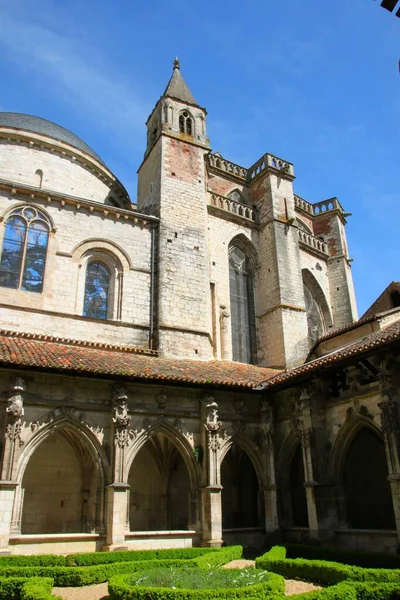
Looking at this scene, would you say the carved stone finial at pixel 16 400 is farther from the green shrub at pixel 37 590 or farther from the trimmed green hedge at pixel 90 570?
the green shrub at pixel 37 590

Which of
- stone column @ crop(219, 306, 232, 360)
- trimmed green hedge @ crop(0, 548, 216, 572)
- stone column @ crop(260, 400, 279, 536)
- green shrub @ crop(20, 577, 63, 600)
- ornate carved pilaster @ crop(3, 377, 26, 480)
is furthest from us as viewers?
stone column @ crop(219, 306, 232, 360)

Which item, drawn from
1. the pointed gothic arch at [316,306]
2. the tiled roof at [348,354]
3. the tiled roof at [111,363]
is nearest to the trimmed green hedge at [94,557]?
the tiled roof at [111,363]

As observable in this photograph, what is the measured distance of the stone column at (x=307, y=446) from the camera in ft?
43.3

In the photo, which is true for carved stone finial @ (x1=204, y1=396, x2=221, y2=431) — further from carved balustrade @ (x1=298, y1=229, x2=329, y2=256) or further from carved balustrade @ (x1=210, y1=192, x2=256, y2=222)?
carved balustrade @ (x1=298, y1=229, x2=329, y2=256)

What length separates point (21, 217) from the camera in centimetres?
1770

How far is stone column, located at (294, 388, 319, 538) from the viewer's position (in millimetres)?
13184

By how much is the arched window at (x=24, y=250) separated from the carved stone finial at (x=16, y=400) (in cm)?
523

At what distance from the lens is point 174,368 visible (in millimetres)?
15484

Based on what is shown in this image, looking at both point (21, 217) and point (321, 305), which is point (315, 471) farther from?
point (321, 305)

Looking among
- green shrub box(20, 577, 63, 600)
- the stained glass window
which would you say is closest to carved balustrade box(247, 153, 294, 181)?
the stained glass window

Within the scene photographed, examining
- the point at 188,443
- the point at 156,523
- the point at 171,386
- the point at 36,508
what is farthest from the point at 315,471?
the point at 36,508

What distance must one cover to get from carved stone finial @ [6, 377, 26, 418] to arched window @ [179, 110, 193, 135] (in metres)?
14.5

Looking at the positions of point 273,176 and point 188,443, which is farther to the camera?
point 273,176

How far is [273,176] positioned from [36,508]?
58.4 ft
